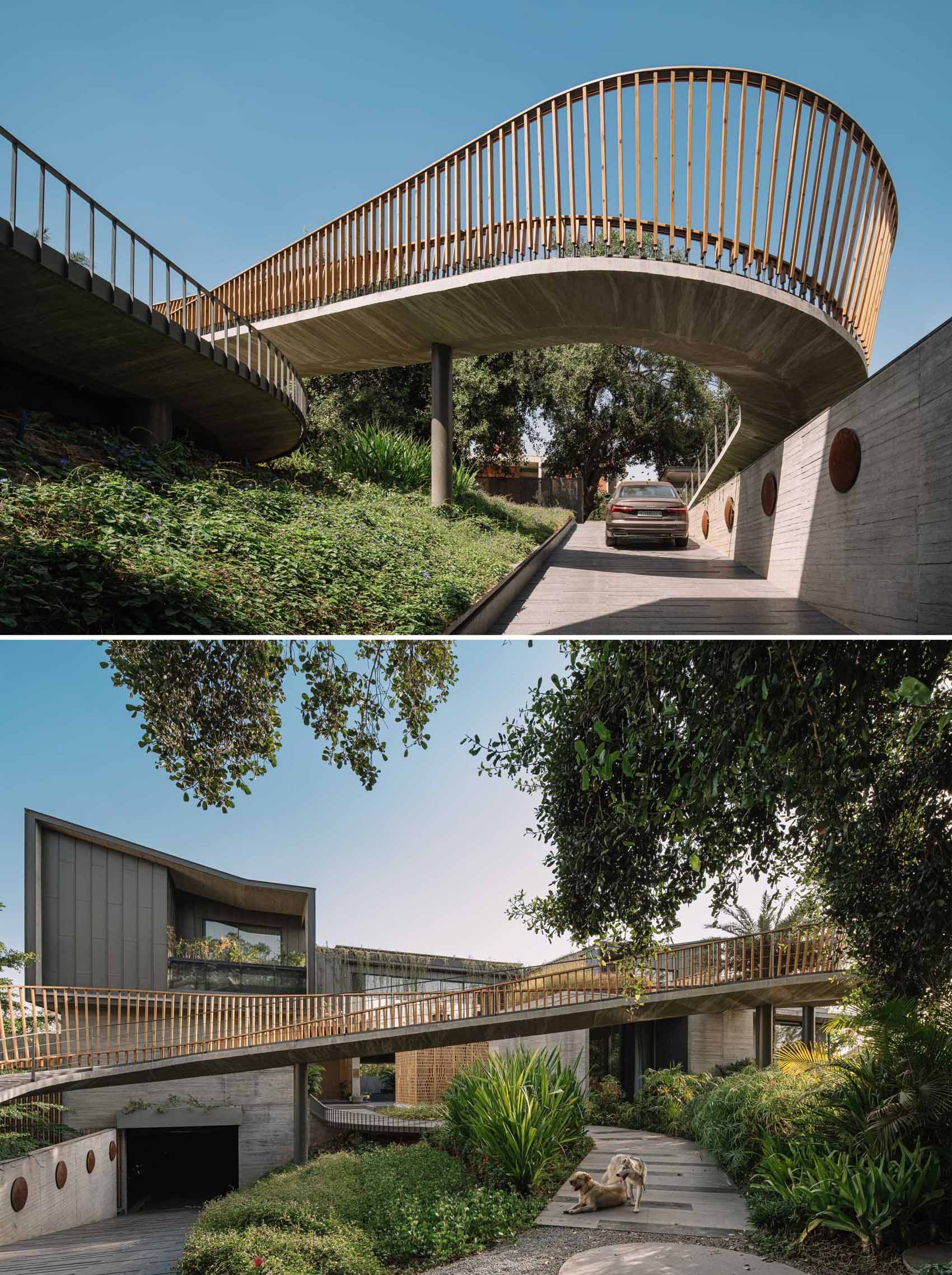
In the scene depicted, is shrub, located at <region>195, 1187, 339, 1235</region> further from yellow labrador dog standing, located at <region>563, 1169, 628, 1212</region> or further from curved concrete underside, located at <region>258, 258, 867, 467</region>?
curved concrete underside, located at <region>258, 258, 867, 467</region>

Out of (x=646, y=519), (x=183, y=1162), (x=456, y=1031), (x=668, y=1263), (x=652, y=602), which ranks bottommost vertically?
(x=183, y=1162)

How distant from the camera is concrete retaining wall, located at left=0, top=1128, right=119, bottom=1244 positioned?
347 inches

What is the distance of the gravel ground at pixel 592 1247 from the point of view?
598cm

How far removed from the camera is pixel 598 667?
5426mm

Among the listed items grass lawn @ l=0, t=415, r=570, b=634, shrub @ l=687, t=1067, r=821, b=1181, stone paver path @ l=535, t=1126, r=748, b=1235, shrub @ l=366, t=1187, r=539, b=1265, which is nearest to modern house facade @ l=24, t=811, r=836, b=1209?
stone paver path @ l=535, t=1126, r=748, b=1235

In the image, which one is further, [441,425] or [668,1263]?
[441,425]

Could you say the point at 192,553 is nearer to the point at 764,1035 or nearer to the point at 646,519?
the point at 646,519

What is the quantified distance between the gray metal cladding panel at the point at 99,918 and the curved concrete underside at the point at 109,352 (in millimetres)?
7771

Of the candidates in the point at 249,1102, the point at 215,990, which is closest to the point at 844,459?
the point at 249,1102

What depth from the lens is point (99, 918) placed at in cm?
1407

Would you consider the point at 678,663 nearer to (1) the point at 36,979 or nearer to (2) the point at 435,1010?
(2) the point at 435,1010

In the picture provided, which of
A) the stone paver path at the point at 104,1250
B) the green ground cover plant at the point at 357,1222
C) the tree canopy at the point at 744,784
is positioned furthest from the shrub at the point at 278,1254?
the tree canopy at the point at 744,784

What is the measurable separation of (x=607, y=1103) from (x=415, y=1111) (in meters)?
4.12

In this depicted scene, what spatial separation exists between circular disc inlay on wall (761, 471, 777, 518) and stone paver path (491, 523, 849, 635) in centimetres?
104
